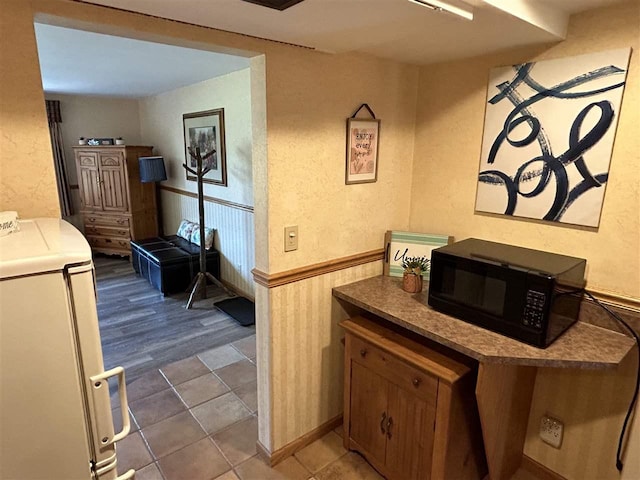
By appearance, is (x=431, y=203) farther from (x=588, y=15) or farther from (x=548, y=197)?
(x=588, y=15)

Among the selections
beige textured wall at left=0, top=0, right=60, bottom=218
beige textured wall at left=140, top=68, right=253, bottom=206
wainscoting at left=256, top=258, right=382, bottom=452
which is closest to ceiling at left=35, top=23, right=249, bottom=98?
beige textured wall at left=140, top=68, right=253, bottom=206

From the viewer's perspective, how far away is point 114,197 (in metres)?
5.32

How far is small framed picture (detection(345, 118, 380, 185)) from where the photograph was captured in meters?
1.96

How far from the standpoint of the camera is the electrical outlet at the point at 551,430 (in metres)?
1.82

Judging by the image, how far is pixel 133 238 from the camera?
5410 mm

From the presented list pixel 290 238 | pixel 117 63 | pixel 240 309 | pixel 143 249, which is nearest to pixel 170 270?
pixel 143 249

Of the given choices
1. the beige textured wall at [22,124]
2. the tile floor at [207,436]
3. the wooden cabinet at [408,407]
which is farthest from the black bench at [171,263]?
the beige textured wall at [22,124]

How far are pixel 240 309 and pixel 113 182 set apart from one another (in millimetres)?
2868

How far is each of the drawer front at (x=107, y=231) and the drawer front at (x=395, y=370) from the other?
14.9 feet

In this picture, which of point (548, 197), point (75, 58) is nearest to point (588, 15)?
point (548, 197)

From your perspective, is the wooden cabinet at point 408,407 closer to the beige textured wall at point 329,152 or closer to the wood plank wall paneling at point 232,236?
the beige textured wall at point 329,152

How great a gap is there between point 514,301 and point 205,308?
3164mm

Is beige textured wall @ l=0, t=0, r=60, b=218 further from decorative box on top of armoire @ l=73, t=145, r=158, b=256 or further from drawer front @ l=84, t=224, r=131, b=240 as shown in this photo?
drawer front @ l=84, t=224, r=131, b=240

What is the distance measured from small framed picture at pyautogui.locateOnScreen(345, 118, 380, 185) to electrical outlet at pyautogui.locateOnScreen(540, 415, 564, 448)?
1.46 metres
